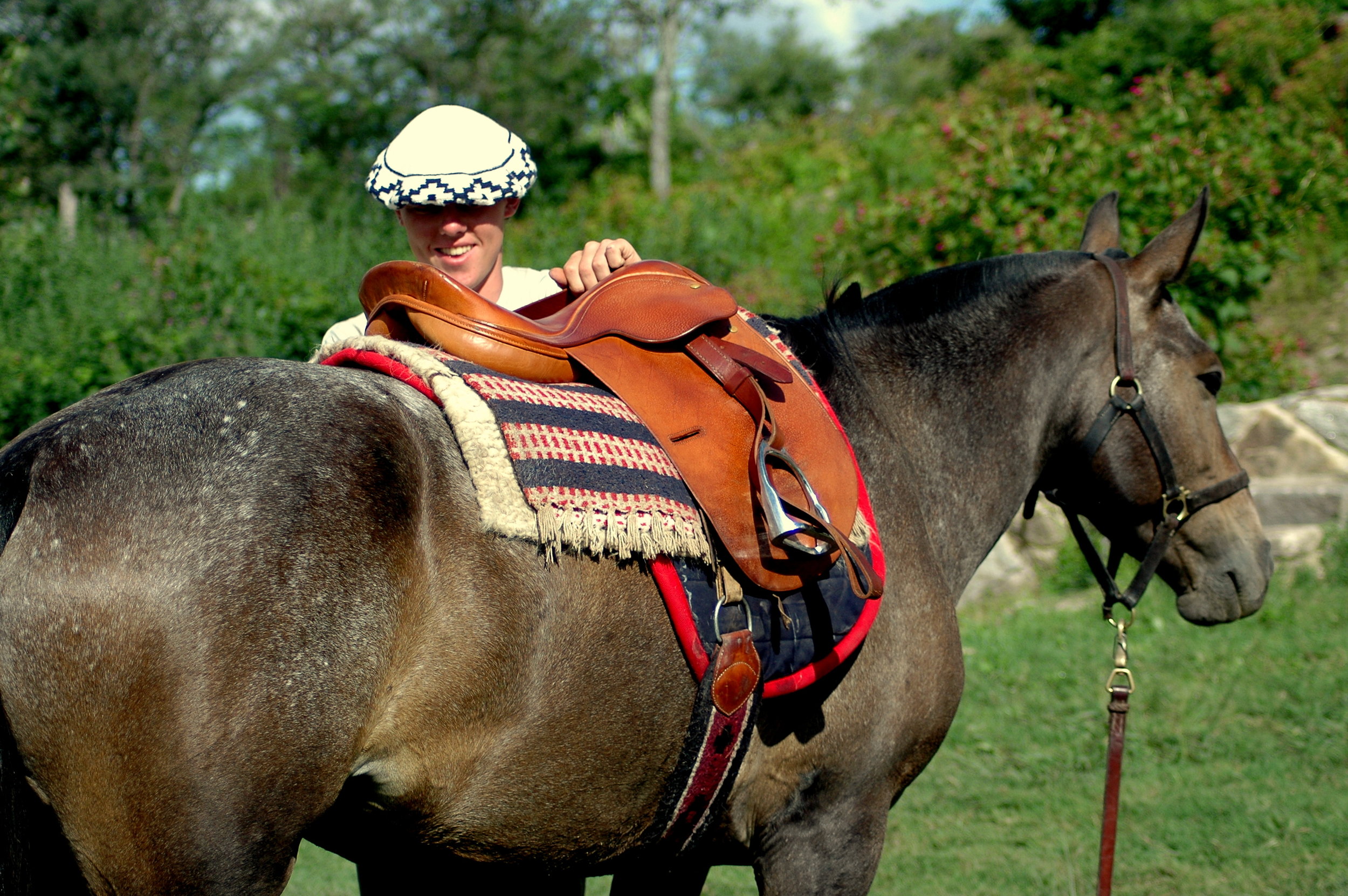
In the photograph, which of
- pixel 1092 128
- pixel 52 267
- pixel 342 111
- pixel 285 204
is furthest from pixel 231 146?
pixel 1092 128

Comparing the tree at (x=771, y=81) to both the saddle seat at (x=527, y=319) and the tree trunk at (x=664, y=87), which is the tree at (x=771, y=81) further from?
the saddle seat at (x=527, y=319)

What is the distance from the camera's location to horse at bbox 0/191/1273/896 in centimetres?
134

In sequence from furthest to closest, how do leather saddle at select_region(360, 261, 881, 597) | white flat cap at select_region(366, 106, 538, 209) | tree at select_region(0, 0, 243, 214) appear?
tree at select_region(0, 0, 243, 214) → white flat cap at select_region(366, 106, 538, 209) → leather saddle at select_region(360, 261, 881, 597)

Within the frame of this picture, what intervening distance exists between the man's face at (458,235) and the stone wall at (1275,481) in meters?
5.05

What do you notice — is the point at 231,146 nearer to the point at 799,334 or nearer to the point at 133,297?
the point at 133,297

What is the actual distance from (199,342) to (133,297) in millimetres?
791

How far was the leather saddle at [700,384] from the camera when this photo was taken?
6.02ft

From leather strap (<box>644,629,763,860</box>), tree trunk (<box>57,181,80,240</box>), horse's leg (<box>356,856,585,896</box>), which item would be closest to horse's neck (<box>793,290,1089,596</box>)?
leather strap (<box>644,629,763,860</box>)

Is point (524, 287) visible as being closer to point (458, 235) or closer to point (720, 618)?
point (458, 235)

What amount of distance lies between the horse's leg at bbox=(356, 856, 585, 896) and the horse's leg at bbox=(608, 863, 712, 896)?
0.47ft

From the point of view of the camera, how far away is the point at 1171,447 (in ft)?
8.08

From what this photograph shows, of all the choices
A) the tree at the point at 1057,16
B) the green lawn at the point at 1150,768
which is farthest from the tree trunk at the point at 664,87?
the green lawn at the point at 1150,768

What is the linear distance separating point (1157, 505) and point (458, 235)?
1799 millimetres

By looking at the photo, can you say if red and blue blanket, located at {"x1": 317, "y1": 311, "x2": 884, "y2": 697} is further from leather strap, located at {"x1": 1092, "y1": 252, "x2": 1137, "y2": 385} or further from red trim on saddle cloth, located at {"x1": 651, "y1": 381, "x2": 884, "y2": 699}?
leather strap, located at {"x1": 1092, "y1": 252, "x2": 1137, "y2": 385}
